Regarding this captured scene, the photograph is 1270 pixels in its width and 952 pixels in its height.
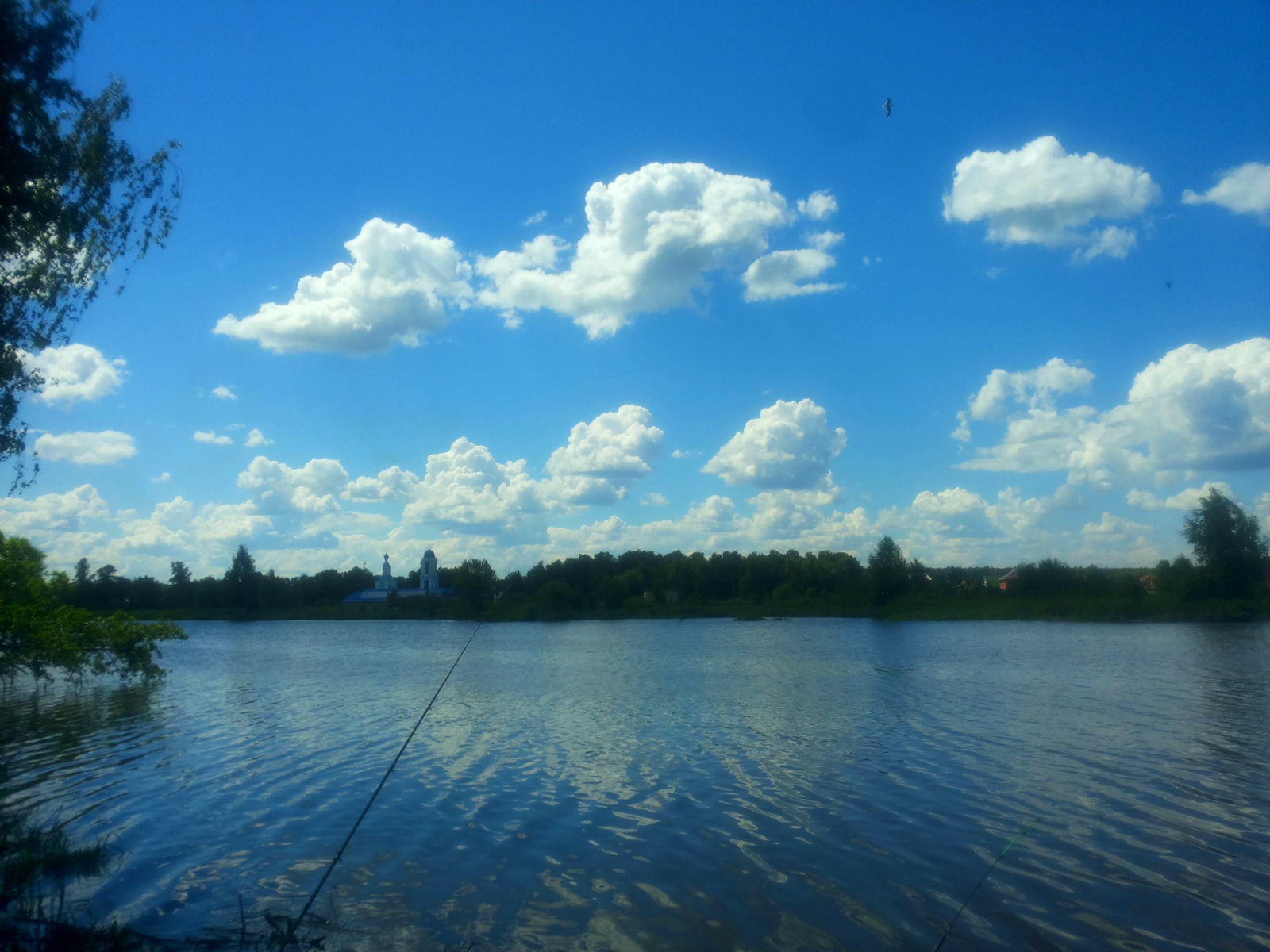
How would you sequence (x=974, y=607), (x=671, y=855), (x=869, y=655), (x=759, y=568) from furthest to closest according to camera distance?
(x=759, y=568)
(x=974, y=607)
(x=869, y=655)
(x=671, y=855)

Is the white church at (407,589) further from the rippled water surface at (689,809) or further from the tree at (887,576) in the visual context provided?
the rippled water surface at (689,809)

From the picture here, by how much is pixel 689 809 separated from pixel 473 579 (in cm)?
9356

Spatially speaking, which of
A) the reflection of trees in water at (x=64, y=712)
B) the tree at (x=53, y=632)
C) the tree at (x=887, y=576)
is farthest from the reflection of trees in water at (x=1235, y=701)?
the tree at (x=887, y=576)

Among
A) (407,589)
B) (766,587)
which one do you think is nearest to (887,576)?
(766,587)

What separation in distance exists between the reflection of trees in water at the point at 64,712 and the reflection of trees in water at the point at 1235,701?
22381 millimetres

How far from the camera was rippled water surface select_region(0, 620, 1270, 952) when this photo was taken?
24.4 feet

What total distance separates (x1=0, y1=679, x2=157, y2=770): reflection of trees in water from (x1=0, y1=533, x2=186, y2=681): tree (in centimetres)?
85

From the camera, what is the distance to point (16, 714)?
2084 centimetres

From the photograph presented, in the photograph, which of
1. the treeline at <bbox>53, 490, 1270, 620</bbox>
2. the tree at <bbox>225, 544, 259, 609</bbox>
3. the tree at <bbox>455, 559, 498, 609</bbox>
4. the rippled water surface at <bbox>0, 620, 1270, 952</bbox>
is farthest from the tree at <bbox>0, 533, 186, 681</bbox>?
the tree at <bbox>225, 544, 259, 609</bbox>

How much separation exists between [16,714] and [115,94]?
57.7 ft

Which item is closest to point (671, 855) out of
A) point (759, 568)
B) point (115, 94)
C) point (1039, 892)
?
point (1039, 892)

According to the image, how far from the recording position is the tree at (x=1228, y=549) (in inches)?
2606

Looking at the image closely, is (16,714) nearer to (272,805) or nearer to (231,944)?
(272,805)

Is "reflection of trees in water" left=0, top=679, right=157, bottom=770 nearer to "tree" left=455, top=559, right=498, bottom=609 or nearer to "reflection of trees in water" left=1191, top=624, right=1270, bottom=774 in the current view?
"reflection of trees in water" left=1191, top=624, right=1270, bottom=774
